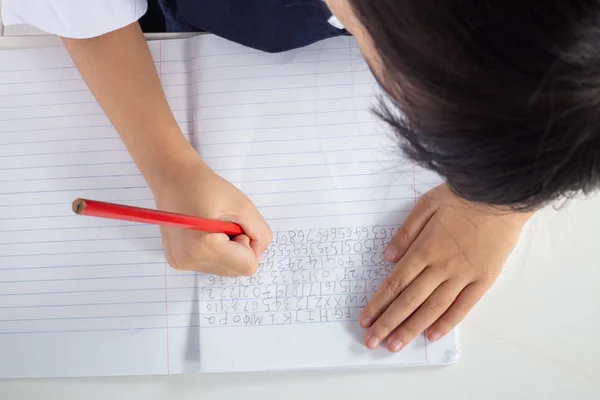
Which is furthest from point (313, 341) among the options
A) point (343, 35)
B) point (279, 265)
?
point (343, 35)

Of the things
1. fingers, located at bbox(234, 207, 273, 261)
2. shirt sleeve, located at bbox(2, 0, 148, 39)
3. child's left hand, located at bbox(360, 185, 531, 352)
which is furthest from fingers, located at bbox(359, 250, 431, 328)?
shirt sleeve, located at bbox(2, 0, 148, 39)

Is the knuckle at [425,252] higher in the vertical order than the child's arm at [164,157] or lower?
lower

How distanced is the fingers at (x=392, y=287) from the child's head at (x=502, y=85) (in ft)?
0.68

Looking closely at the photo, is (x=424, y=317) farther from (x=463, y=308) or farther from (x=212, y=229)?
(x=212, y=229)

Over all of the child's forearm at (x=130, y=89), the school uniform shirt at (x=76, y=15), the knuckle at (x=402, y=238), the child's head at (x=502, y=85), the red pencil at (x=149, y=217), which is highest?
the school uniform shirt at (x=76, y=15)

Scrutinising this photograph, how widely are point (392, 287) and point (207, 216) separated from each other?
0.56ft

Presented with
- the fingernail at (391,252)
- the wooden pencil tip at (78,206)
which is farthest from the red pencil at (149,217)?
the fingernail at (391,252)

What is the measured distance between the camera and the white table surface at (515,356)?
18.9 inches

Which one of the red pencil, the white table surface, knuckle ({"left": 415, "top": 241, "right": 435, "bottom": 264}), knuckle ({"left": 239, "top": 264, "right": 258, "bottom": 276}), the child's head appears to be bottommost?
the white table surface

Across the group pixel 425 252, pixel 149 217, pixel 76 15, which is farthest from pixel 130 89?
pixel 425 252

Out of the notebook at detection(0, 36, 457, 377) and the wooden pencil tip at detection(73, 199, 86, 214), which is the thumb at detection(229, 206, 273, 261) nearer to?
the notebook at detection(0, 36, 457, 377)

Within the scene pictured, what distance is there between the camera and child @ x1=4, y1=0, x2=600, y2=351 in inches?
9.3

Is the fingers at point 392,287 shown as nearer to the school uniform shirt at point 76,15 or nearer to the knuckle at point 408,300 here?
the knuckle at point 408,300

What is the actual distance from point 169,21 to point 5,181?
224 mm
